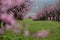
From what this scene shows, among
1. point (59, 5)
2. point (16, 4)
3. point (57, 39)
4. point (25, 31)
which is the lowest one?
point (57, 39)

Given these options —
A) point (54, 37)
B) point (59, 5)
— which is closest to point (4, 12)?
point (54, 37)

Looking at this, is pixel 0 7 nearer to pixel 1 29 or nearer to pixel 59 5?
pixel 1 29

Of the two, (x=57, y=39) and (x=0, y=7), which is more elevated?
(x=0, y=7)

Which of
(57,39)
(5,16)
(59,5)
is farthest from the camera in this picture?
(59,5)

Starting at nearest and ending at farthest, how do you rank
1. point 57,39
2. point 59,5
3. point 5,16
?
1. point 5,16
2. point 57,39
3. point 59,5

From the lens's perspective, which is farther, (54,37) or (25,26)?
(54,37)

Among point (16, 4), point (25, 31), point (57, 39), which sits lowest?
point (57, 39)

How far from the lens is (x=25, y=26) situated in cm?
75

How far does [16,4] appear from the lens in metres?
0.77

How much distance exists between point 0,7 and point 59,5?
3530 millimetres

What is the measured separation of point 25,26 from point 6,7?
11 centimetres

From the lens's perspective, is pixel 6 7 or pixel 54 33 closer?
pixel 6 7

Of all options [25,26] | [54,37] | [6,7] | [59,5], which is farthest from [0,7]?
[59,5]

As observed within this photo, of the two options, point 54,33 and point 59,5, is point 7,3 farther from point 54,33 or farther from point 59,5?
point 59,5
